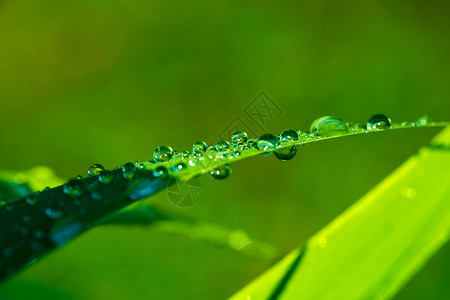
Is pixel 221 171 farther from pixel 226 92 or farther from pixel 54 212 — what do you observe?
pixel 226 92

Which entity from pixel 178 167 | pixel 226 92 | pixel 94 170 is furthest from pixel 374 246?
pixel 226 92

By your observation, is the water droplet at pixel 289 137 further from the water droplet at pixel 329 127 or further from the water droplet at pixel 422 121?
the water droplet at pixel 422 121

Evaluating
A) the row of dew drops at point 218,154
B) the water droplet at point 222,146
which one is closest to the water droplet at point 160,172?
the row of dew drops at point 218,154

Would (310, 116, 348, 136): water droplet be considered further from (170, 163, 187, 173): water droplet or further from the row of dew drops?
(170, 163, 187, 173): water droplet

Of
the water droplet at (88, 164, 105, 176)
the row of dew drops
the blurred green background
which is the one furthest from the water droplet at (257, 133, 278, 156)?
the blurred green background

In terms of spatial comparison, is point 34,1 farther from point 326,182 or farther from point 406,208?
point 406,208

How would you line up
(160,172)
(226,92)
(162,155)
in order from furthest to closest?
1. (226,92)
2. (162,155)
3. (160,172)

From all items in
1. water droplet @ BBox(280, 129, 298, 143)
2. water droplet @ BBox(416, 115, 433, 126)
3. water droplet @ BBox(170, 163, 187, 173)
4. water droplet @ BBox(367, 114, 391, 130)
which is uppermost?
water droplet @ BBox(170, 163, 187, 173)
